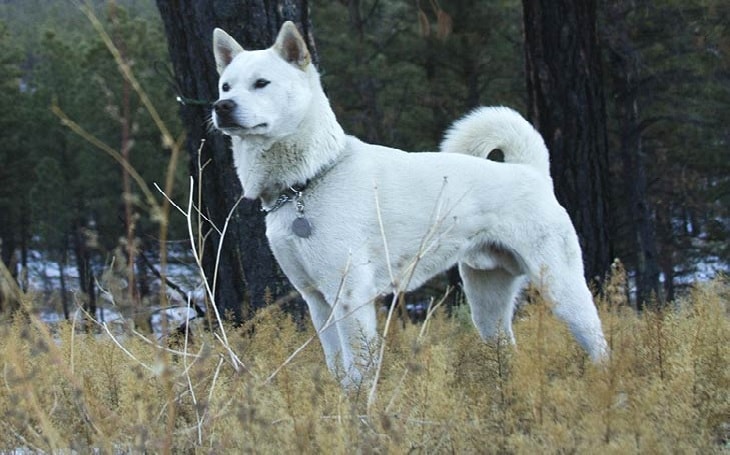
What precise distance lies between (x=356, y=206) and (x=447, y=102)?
17.1 metres

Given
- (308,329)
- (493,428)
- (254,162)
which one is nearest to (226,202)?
(308,329)

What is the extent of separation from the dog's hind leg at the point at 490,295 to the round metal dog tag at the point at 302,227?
1.09 metres

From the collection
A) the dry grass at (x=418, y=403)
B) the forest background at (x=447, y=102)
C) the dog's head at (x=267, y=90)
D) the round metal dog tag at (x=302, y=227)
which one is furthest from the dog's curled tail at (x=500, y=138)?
the forest background at (x=447, y=102)

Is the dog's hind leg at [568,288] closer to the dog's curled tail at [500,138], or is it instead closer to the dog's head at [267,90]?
the dog's curled tail at [500,138]

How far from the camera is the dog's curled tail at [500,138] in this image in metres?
4.69

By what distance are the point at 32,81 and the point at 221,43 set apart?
89.4 ft

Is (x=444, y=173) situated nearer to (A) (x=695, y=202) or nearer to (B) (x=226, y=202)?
(B) (x=226, y=202)

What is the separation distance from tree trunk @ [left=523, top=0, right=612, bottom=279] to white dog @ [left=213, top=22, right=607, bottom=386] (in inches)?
102

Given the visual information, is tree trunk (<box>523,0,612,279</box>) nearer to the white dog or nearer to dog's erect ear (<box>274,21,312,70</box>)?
the white dog

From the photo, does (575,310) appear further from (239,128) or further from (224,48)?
(224,48)

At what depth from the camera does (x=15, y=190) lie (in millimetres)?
29578

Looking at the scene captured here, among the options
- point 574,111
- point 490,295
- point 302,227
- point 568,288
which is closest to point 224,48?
point 302,227

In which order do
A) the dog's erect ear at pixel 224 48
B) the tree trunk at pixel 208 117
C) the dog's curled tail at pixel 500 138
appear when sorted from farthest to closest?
the tree trunk at pixel 208 117 → the dog's curled tail at pixel 500 138 → the dog's erect ear at pixel 224 48

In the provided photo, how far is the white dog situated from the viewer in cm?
392
